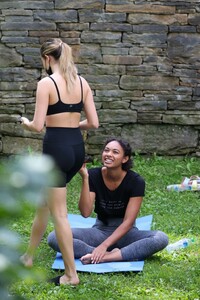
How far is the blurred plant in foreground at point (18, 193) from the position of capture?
0.76m

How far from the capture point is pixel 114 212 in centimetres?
474

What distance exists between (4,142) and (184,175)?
6.91ft

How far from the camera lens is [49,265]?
15.0 feet

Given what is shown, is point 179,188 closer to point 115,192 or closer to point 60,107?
point 115,192

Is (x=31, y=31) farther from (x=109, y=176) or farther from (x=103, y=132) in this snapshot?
(x=109, y=176)

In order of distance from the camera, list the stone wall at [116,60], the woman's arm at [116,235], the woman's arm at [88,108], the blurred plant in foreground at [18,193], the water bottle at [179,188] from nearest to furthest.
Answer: the blurred plant in foreground at [18,193], the woman's arm at [88,108], the woman's arm at [116,235], the water bottle at [179,188], the stone wall at [116,60]

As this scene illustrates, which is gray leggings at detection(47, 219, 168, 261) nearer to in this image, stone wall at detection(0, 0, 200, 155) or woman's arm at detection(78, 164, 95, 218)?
woman's arm at detection(78, 164, 95, 218)

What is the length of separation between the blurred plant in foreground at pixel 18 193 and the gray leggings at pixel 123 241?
→ 3833mm

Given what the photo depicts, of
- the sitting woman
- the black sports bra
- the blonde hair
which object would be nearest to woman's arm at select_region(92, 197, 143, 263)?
the sitting woman

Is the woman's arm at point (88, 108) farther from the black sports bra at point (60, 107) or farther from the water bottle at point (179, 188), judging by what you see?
the water bottle at point (179, 188)

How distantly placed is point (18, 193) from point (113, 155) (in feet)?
12.6

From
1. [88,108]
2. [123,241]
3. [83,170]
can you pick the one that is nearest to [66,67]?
[88,108]

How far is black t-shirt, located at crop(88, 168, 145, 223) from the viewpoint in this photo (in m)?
4.63

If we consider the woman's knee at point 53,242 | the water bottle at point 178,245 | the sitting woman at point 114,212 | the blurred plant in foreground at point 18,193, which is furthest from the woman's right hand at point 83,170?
the blurred plant in foreground at point 18,193
